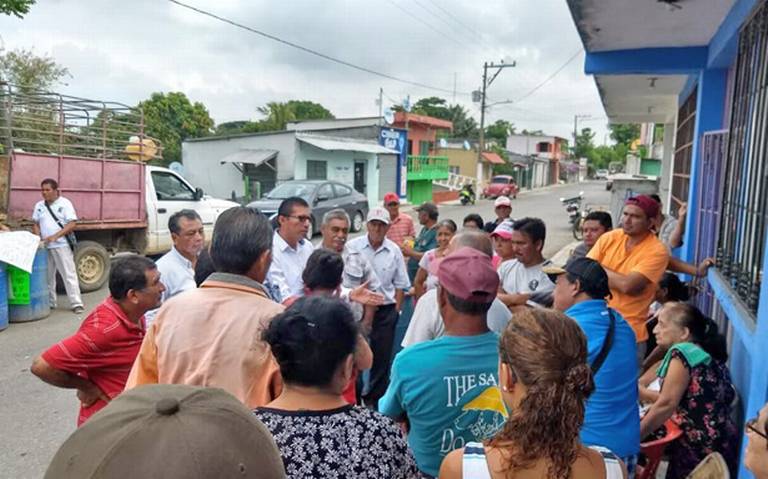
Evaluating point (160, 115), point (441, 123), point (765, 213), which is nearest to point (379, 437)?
point (765, 213)

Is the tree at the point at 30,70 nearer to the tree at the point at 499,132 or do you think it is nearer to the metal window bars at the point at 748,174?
the metal window bars at the point at 748,174

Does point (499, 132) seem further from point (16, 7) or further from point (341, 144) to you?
point (16, 7)

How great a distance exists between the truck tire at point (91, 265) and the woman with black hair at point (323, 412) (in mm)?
7465

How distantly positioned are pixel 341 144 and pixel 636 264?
723 inches

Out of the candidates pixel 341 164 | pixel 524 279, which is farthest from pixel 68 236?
pixel 341 164

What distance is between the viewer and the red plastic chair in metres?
2.66

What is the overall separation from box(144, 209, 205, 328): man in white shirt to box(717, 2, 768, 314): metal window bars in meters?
3.15

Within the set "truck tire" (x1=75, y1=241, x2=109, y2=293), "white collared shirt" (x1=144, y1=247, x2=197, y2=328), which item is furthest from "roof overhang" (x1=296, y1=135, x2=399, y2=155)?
"white collared shirt" (x1=144, y1=247, x2=197, y2=328)

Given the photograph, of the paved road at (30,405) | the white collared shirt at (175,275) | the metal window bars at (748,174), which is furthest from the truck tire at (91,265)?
the metal window bars at (748,174)

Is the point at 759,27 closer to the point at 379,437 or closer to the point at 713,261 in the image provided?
the point at 713,261

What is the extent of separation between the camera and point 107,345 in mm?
2436

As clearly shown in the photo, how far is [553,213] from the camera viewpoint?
24141mm

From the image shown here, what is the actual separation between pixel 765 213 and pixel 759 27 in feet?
3.76

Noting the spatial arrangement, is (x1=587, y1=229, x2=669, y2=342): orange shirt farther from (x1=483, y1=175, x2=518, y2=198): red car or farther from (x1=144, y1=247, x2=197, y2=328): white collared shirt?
(x1=483, y1=175, x2=518, y2=198): red car
